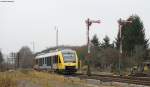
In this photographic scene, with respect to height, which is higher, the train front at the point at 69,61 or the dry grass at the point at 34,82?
the train front at the point at 69,61

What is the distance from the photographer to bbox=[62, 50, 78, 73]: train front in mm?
51987

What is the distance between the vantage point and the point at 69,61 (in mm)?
52375

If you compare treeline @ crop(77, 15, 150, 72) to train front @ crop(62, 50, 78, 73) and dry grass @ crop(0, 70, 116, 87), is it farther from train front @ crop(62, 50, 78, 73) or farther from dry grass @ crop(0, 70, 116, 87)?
dry grass @ crop(0, 70, 116, 87)

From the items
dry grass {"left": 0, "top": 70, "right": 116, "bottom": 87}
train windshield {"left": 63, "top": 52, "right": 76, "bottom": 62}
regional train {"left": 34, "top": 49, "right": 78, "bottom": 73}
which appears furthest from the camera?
train windshield {"left": 63, "top": 52, "right": 76, "bottom": 62}

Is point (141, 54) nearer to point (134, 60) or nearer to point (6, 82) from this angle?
point (134, 60)

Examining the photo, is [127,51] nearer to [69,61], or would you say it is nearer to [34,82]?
[69,61]

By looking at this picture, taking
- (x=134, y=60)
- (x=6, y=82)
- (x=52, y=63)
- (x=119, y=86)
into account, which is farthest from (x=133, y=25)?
(x=6, y=82)

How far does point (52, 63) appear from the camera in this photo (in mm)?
56656

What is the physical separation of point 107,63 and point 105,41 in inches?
1200

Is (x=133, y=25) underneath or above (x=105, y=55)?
above

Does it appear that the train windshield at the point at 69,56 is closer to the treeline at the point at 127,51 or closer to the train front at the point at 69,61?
the train front at the point at 69,61

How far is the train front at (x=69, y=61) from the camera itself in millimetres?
51987

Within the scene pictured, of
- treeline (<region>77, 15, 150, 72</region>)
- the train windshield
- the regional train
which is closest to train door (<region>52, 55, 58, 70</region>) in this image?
the regional train

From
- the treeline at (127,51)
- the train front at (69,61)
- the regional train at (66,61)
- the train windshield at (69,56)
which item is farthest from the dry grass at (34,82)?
the treeline at (127,51)
